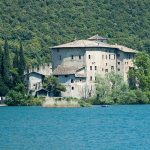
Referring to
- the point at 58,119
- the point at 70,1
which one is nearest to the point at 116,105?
the point at 58,119

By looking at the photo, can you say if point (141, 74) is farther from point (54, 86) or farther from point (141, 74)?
point (54, 86)

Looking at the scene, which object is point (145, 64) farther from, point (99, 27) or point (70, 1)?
point (70, 1)

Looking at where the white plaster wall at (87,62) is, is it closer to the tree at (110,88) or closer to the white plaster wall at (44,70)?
the white plaster wall at (44,70)

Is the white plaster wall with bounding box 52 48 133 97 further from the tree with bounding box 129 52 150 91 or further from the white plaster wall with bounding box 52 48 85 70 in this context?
the tree with bounding box 129 52 150 91

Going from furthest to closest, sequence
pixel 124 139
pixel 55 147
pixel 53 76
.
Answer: pixel 53 76
pixel 124 139
pixel 55 147

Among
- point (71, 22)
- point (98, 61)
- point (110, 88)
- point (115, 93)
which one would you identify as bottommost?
point (115, 93)

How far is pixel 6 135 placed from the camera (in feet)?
180

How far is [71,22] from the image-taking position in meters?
147

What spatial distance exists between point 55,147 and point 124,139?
5.69 m

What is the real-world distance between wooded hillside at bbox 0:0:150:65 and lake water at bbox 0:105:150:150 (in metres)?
61.0

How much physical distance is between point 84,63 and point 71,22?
39.2 m

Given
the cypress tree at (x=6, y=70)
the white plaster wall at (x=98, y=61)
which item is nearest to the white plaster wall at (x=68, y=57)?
the white plaster wall at (x=98, y=61)

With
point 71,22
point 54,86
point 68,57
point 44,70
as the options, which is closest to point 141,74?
point 68,57

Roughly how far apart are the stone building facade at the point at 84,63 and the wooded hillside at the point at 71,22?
22997 mm
